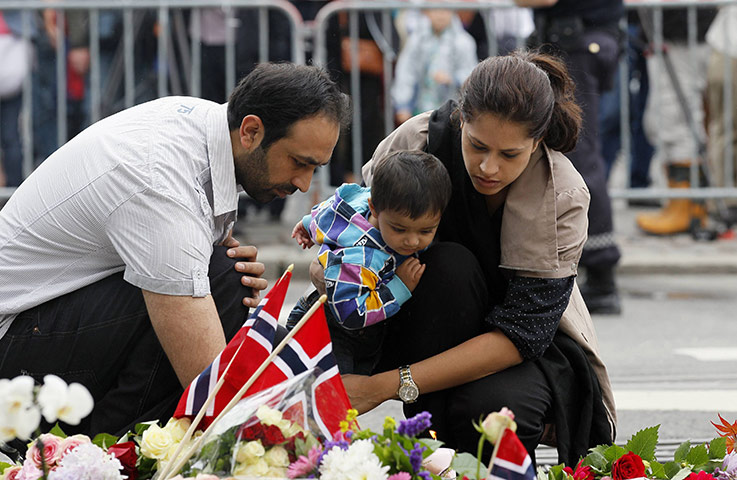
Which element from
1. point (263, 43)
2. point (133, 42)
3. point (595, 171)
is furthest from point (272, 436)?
point (133, 42)

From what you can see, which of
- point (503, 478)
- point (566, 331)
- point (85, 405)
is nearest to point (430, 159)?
point (566, 331)

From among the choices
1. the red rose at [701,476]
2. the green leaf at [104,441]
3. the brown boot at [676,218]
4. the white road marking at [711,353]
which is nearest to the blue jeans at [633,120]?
the brown boot at [676,218]

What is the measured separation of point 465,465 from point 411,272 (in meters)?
0.68

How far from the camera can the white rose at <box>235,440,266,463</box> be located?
1.85 metres

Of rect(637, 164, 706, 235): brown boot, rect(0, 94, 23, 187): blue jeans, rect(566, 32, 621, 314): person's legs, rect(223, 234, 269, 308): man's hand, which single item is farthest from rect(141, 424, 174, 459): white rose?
rect(637, 164, 706, 235): brown boot

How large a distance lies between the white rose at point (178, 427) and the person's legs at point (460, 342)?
798 mm

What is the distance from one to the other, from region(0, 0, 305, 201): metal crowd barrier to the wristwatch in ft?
13.1

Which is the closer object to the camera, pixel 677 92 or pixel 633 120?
pixel 677 92

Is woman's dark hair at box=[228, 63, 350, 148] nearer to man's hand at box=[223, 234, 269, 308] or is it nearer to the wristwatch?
man's hand at box=[223, 234, 269, 308]

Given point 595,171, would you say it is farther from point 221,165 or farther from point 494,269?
point 221,165

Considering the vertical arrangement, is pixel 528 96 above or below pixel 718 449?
above

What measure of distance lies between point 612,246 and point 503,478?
11.8ft

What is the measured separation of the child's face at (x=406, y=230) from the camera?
2633 mm

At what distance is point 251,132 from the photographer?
268 centimetres
